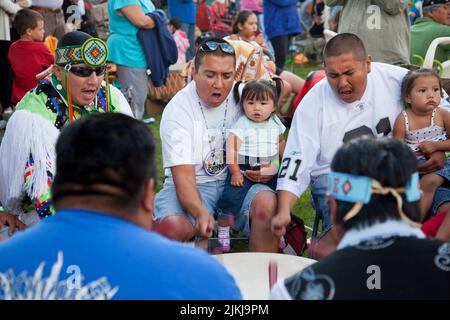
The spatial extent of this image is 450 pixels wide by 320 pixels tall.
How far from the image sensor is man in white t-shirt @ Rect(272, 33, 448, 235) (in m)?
4.09

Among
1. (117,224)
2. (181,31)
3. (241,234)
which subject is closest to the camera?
(117,224)

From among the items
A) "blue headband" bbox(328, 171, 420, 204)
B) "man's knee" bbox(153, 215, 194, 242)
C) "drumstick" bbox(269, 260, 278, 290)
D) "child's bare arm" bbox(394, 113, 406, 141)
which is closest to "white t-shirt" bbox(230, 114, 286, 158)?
"man's knee" bbox(153, 215, 194, 242)

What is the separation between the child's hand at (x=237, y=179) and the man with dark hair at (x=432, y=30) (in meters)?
3.39

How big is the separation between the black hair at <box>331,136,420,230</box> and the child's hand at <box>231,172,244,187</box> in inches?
82.0

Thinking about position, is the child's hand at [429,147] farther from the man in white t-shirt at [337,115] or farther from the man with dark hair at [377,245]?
the man with dark hair at [377,245]

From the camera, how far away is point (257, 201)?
165 inches

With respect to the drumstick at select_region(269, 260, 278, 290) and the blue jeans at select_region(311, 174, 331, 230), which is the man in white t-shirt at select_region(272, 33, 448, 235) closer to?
the blue jeans at select_region(311, 174, 331, 230)

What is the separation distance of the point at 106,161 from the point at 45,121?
2165mm

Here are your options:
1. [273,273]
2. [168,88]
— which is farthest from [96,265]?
[168,88]

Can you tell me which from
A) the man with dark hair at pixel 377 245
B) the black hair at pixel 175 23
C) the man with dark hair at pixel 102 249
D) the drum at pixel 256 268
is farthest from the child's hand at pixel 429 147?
the black hair at pixel 175 23

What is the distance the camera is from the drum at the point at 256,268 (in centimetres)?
307
